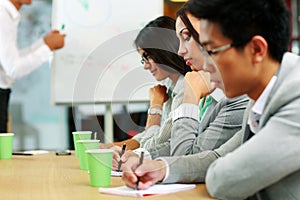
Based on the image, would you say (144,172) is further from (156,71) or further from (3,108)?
(3,108)

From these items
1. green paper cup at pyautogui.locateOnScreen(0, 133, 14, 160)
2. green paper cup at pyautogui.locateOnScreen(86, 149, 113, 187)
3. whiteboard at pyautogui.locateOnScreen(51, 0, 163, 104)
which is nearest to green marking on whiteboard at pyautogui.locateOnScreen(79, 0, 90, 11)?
whiteboard at pyautogui.locateOnScreen(51, 0, 163, 104)

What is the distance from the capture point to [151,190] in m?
1.21

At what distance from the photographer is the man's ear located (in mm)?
984

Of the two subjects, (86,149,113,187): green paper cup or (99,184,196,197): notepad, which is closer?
(99,184,196,197): notepad

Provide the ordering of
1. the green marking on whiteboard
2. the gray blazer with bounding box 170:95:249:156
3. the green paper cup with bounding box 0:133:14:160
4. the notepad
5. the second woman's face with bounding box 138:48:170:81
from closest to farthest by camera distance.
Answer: the notepad, the gray blazer with bounding box 170:95:249:156, the second woman's face with bounding box 138:48:170:81, the green paper cup with bounding box 0:133:14:160, the green marking on whiteboard

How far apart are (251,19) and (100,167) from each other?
55cm

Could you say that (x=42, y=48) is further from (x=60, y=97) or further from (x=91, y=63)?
(x=91, y=63)

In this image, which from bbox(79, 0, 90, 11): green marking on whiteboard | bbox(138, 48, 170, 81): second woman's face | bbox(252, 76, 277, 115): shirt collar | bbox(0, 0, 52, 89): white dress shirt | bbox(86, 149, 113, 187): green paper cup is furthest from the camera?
bbox(79, 0, 90, 11): green marking on whiteboard

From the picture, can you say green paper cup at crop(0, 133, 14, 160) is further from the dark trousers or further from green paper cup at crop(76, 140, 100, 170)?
the dark trousers

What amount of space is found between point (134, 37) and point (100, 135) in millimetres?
344

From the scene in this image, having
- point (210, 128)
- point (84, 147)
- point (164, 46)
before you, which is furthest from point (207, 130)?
point (84, 147)

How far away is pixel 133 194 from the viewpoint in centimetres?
116

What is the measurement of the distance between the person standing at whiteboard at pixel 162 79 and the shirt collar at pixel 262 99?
49cm

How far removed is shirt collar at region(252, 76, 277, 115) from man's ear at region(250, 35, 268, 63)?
49mm
